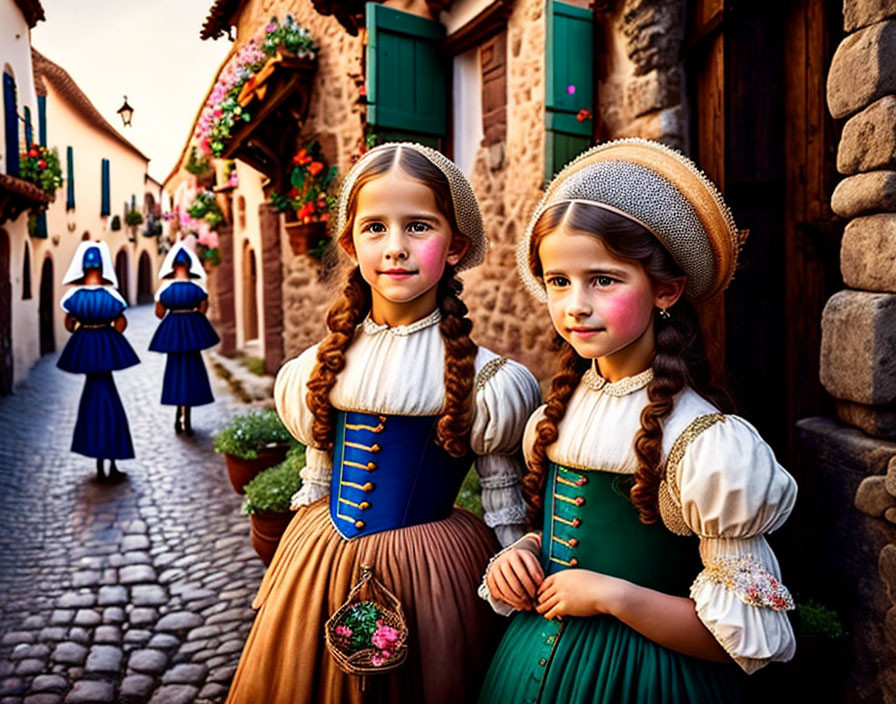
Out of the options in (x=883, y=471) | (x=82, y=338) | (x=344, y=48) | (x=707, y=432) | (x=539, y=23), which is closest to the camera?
(x=707, y=432)

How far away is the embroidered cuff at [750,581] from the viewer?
146 cm

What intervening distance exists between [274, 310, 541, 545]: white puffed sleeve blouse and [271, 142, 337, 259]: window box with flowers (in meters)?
5.85

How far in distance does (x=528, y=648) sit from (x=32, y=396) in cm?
1069

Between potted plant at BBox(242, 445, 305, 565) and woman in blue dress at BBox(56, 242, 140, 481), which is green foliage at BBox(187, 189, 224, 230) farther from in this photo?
potted plant at BBox(242, 445, 305, 565)

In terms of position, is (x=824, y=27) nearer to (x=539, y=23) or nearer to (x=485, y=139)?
(x=539, y=23)

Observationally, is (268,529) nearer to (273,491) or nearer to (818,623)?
(273,491)

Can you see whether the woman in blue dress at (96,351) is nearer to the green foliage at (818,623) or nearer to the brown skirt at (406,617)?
the brown skirt at (406,617)

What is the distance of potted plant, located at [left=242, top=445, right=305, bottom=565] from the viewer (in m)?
3.80

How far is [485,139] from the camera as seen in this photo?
6.02m

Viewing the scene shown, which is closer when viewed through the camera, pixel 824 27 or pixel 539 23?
pixel 824 27

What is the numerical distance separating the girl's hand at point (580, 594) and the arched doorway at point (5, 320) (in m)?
10.5

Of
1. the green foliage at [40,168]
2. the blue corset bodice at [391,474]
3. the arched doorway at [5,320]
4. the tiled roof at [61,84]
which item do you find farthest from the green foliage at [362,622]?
the tiled roof at [61,84]

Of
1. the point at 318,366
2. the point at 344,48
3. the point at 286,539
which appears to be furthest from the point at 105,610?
the point at 344,48

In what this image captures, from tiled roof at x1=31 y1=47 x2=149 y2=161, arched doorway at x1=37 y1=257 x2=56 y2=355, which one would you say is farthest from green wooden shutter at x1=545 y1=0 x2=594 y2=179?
arched doorway at x1=37 y1=257 x2=56 y2=355
